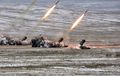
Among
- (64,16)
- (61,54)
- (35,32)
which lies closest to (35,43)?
(61,54)

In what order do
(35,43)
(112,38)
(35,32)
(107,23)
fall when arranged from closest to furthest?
(35,43)
(112,38)
(35,32)
(107,23)

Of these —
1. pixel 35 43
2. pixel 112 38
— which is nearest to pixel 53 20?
pixel 112 38

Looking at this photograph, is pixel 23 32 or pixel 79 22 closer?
pixel 23 32

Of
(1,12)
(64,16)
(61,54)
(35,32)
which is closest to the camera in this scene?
(61,54)

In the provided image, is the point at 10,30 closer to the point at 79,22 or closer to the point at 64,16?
the point at 79,22

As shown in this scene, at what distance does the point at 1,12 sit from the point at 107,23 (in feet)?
107

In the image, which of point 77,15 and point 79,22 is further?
point 77,15

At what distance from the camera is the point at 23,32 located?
272ft

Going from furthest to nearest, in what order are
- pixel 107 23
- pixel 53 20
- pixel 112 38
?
pixel 53 20
pixel 107 23
pixel 112 38

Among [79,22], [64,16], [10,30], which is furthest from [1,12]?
[10,30]

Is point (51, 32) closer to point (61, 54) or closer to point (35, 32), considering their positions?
point (35, 32)

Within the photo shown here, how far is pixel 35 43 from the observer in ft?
213

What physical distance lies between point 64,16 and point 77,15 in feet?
10.9

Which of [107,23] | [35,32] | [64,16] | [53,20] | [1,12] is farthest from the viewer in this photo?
[1,12]
